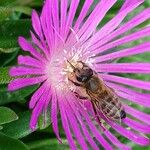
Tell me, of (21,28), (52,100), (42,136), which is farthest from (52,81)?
(42,136)

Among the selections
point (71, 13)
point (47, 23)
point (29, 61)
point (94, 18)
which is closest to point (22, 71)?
point (29, 61)

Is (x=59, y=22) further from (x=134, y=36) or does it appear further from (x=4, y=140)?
(x=4, y=140)

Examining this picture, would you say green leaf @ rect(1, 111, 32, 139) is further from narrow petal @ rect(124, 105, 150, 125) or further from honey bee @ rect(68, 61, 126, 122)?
narrow petal @ rect(124, 105, 150, 125)

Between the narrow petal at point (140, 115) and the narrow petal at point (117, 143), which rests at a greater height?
the narrow petal at point (140, 115)

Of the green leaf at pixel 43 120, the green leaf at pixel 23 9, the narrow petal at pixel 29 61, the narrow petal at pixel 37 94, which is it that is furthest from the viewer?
the green leaf at pixel 23 9

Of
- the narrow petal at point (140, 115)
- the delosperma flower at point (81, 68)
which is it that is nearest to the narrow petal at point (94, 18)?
the delosperma flower at point (81, 68)

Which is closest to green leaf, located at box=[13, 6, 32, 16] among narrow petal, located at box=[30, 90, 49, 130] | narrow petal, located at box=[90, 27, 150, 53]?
narrow petal, located at box=[90, 27, 150, 53]

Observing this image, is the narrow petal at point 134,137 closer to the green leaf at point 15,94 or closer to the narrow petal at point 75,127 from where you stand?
the narrow petal at point 75,127

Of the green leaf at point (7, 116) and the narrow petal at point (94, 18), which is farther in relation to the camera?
the narrow petal at point (94, 18)
